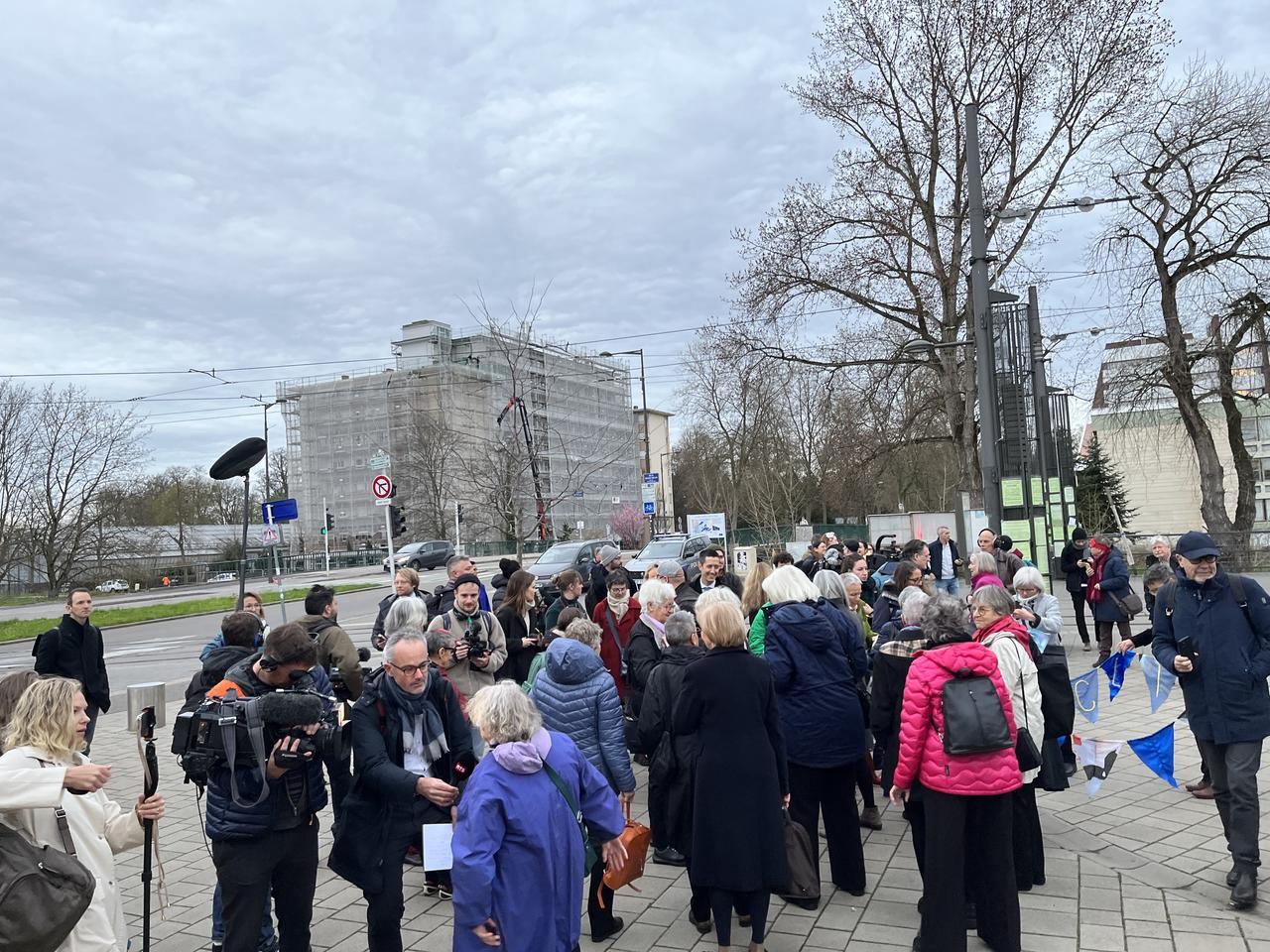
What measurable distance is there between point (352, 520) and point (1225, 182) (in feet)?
212

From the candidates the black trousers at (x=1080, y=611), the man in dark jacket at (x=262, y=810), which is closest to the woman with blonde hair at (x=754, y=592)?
the man in dark jacket at (x=262, y=810)

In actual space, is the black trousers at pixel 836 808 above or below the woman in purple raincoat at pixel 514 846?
below

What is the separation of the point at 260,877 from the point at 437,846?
0.74m

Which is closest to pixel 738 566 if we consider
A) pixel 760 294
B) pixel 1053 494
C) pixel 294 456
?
pixel 760 294

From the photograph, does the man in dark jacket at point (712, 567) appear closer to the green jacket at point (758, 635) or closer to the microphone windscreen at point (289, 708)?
the green jacket at point (758, 635)

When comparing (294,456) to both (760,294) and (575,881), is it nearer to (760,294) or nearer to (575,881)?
(760,294)

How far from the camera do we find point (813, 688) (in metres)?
5.17

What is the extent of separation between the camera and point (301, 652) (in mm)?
3721

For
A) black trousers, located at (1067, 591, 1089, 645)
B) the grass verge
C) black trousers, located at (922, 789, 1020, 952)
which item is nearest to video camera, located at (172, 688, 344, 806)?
black trousers, located at (922, 789, 1020, 952)

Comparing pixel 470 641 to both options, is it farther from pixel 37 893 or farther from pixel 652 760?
pixel 37 893

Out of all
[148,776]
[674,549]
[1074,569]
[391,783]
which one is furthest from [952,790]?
[674,549]

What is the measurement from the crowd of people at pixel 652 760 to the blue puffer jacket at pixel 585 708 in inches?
0.5

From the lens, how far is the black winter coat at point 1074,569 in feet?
45.0

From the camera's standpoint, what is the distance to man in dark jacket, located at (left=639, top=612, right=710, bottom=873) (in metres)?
4.70
